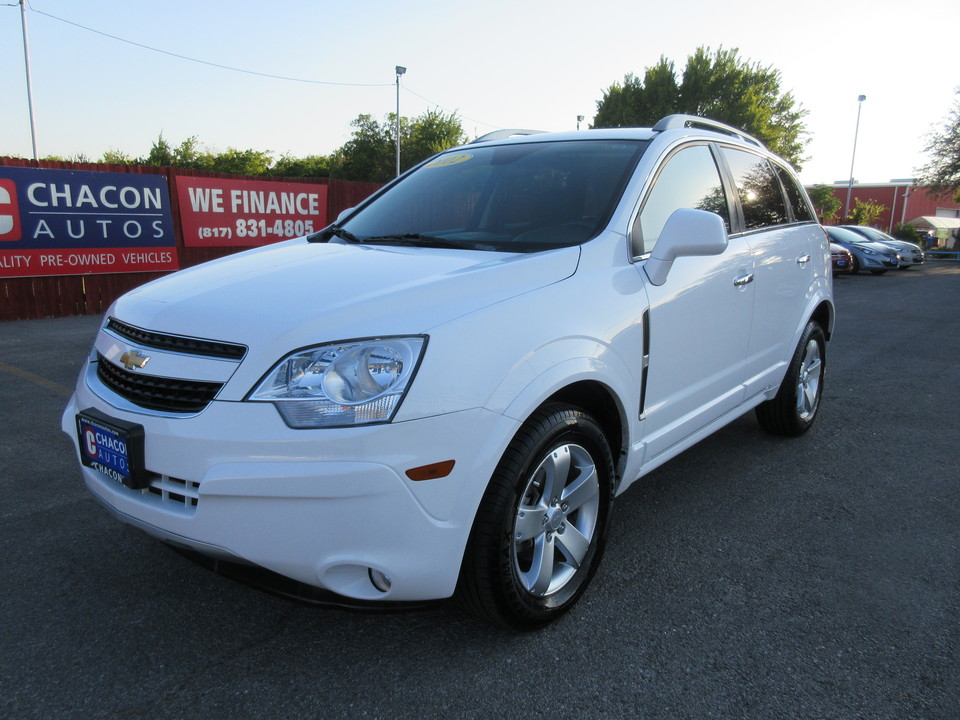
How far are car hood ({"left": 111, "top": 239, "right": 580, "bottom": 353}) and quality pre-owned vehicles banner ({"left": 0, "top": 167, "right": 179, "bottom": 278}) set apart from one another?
8520 millimetres

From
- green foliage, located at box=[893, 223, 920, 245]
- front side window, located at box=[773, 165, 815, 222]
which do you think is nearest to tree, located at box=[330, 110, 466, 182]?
green foliage, located at box=[893, 223, 920, 245]

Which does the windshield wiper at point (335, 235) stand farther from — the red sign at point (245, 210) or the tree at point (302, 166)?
the tree at point (302, 166)

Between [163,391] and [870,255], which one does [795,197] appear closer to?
[163,391]

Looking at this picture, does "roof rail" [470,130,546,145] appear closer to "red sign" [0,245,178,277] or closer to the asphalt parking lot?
the asphalt parking lot

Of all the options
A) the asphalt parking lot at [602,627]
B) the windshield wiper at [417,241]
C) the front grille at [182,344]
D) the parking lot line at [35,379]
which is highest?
the windshield wiper at [417,241]

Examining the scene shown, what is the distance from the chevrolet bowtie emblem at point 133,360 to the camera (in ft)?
7.12

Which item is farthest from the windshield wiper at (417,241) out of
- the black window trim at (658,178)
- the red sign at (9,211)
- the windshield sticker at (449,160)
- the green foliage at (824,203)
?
the green foliage at (824,203)

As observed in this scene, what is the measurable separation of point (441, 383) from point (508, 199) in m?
1.45

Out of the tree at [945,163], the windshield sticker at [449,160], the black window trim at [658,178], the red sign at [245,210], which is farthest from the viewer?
the tree at [945,163]

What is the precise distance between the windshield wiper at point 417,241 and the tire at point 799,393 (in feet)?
7.93

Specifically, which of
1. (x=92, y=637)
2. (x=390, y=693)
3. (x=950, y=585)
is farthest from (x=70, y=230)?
(x=950, y=585)

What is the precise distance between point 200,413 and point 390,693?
988 millimetres

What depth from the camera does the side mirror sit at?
257 centimetres

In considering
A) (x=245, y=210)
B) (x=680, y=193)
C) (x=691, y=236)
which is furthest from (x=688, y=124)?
(x=245, y=210)
